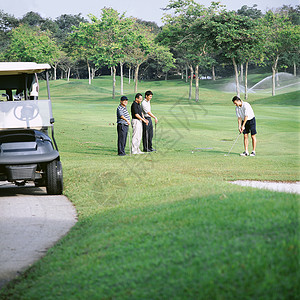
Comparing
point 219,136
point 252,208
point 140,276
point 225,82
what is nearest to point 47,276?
point 140,276

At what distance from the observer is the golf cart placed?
836 centimetres

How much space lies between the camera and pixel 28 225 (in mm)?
6750

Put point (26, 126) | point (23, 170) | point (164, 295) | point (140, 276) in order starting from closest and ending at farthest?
1. point (164, 295)
2. point (140, 276)
3. point (23, 170)
4. point (26, 126)

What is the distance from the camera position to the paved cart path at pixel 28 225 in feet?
17.1

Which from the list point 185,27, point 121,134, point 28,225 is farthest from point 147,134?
point 185,27

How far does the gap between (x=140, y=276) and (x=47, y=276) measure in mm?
1109

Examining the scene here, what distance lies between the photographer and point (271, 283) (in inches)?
126

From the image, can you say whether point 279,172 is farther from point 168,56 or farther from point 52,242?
point 168,56

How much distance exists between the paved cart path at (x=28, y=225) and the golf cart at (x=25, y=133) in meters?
0.41

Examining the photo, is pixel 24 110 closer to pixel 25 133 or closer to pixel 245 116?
pixel 25 133

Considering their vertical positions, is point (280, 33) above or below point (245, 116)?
above

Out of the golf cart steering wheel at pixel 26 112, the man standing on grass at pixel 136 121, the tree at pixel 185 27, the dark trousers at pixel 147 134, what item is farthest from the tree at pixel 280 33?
the golf cart steering wheel at pixel 26 112

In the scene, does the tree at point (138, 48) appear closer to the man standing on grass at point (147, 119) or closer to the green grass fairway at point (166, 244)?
the man standing on grass at point (147, 119)

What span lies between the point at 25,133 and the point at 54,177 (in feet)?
3.31
